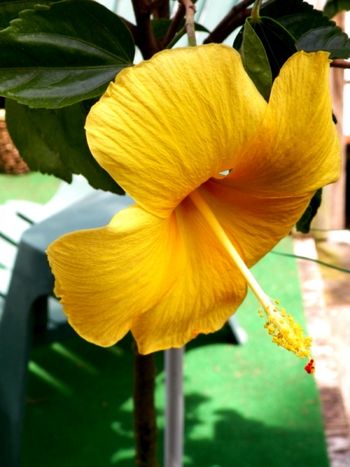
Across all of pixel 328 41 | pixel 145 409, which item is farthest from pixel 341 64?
pixel 145 409

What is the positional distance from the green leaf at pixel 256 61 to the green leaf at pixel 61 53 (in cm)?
10

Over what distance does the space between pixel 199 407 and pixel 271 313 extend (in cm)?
183

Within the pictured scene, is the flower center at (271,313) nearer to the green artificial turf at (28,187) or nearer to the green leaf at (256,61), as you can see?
the green leaf at (256,61)

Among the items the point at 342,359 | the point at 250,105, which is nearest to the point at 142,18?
the point at 250,105

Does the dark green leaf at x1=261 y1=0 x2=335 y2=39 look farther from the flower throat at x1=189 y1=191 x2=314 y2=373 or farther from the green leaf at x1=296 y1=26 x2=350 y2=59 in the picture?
the flower throat at x1=189 y1=191 x2=314 y2=373

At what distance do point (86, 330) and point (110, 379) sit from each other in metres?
2.00

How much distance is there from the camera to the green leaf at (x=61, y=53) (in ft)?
1.81

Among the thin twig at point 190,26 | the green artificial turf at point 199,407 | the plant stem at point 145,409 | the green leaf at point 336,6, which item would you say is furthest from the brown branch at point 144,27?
the green artificial turf at point 199,407

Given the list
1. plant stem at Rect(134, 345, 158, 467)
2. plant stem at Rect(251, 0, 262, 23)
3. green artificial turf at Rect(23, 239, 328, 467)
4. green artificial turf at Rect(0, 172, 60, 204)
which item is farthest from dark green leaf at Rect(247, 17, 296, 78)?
green artificial turf at Rect(0, 172, 60, 204)

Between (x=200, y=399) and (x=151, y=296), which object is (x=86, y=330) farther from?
(x=200, y=399)

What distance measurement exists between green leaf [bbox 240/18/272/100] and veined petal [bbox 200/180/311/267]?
90 millimetres

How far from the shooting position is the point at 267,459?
2113 mm

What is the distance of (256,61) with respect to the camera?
54 cm

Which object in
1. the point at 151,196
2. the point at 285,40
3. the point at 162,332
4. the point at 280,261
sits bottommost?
the point at 280,261
